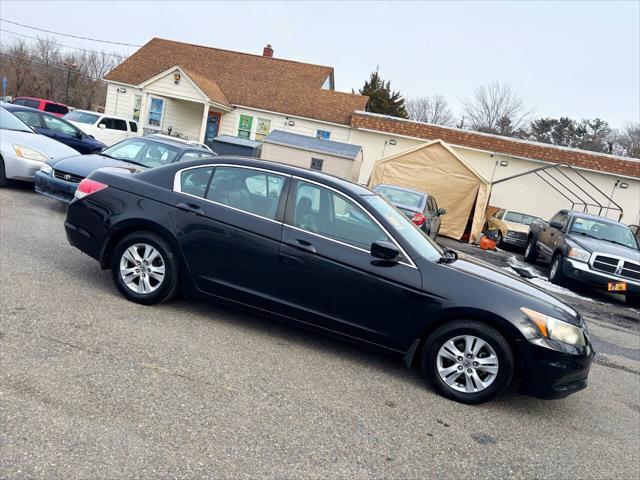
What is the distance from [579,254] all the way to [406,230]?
7.02 meters

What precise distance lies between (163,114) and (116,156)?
57.5ft

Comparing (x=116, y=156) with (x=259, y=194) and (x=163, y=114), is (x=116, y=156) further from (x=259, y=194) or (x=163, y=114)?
(x=163, y=114)

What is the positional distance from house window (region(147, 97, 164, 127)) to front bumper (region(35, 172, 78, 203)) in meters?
17.9

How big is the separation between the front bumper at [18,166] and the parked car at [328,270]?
453 cm

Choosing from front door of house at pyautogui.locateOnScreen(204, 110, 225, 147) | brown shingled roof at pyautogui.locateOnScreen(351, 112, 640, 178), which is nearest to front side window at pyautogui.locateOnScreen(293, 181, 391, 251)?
brown shingled roof at pyautogui.locateOnScreen(351, 112, 640, 178)

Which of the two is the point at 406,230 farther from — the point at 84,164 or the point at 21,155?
the point at 21,155

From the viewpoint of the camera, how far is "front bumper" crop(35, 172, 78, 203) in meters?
7.69

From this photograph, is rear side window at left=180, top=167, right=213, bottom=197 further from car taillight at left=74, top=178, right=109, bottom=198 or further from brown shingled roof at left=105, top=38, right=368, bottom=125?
brown shingled roof at left=105, top=38, right=368, bottom=125

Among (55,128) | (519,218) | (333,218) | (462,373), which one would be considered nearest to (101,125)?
(55,128)

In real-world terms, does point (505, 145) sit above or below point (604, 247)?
above

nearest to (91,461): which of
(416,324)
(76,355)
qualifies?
(76,355)

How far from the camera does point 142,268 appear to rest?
4840 mm

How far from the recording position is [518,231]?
17.5 m

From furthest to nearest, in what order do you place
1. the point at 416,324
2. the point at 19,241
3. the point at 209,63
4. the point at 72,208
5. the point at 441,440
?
the point at 209,63 → the point at 19,241 → the point at 72,208 → the point at 416,324 → the point at 441,440
